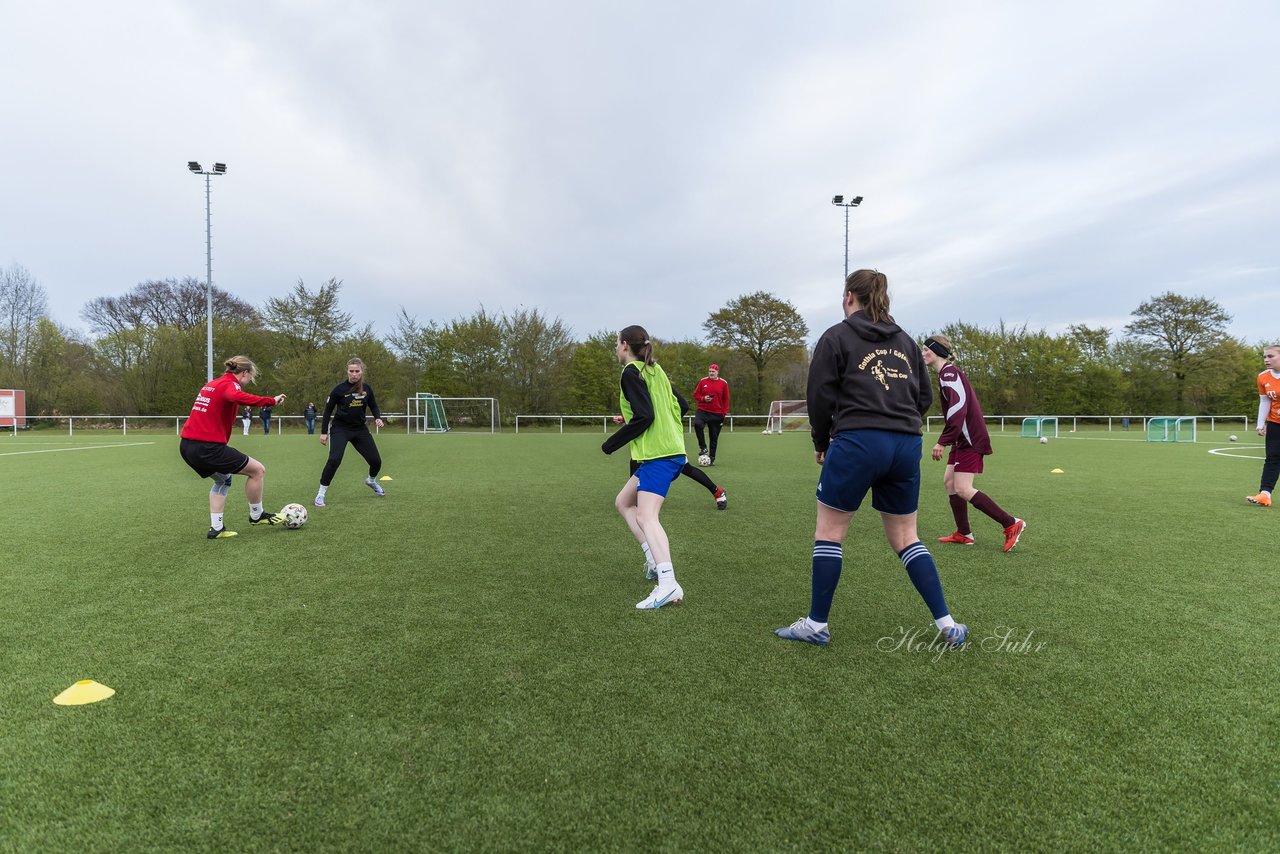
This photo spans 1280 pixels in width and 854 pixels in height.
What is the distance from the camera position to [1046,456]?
16.2m

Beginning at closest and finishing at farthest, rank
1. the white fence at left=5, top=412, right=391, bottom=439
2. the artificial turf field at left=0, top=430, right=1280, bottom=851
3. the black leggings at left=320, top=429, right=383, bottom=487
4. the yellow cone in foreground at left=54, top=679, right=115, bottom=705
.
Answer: the artificial turf field at left=0, top=430, right=1280, bottom=851 → the yellow cone in foreground at left=54, top=679, right=115, bottom=705 → the black leggings at left=320, top=429, right=383, bottom=487 → the white fence at left=5, top=412, right=391, bottom=439

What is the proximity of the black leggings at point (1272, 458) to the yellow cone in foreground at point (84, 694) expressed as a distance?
429 inches

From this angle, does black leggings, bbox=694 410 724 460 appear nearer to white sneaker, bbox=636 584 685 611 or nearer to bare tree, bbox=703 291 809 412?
white sneaker, bbox=636 584 685 611

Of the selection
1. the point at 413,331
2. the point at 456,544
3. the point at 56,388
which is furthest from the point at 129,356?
the point at 456,544

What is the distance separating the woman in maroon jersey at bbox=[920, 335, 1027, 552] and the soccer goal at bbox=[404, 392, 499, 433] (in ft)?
97.7

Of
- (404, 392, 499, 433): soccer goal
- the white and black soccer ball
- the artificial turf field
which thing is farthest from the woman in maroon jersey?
(404, 392, 499, 433): soccer goal

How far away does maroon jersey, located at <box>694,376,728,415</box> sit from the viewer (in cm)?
1198

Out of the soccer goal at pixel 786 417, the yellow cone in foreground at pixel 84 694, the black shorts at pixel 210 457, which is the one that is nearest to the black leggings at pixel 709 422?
the black shorts at pixel 210 457

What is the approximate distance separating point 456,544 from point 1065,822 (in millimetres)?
4984

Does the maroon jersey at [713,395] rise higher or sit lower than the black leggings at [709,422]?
higher

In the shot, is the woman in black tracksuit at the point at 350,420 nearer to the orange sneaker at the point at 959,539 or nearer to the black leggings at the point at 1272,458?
the orange sneaker at the point at 959,539

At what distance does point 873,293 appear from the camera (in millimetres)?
3238

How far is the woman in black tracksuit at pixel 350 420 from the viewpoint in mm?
8234

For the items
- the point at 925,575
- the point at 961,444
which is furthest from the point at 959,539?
the point at 925,575
